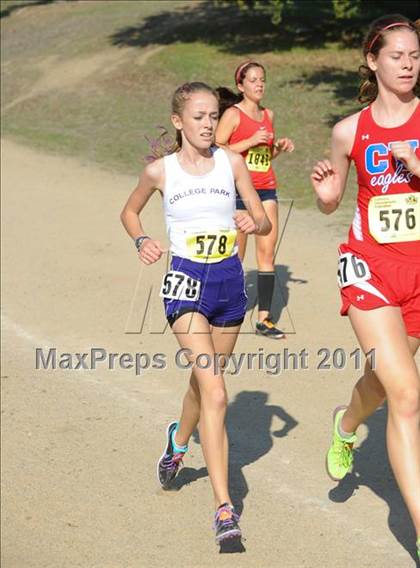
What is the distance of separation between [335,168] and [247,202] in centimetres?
82

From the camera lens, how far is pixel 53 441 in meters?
7.91

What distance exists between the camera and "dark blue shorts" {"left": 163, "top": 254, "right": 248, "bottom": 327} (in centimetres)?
593

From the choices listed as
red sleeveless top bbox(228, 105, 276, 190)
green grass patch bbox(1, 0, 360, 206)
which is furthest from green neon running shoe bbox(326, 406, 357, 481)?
green grass patch bbox(1, 0, 360, 206)

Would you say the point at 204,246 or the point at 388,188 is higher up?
the point at 388,188

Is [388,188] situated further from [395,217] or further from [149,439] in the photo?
[149,439]

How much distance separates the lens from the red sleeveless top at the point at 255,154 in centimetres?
942

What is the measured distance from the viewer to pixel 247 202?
20.3 feet

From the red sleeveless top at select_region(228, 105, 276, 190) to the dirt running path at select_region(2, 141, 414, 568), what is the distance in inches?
50.5

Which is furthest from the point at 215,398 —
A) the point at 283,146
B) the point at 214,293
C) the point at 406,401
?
the point at 283,146

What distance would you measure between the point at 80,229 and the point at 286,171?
12.1ft

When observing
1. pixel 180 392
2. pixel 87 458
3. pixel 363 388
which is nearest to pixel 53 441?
pixel 87 458

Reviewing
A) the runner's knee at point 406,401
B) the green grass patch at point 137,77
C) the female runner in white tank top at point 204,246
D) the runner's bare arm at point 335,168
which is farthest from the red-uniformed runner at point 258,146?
the green grass patch at point 137,77

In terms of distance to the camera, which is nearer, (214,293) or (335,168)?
(335,168)

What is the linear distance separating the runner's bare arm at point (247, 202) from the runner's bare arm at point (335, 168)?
564mm
